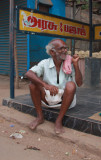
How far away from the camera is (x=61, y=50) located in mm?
2754

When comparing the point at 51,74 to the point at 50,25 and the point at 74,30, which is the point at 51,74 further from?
the point at 74,30

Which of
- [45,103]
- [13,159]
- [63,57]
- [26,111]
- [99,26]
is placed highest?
[99,26]

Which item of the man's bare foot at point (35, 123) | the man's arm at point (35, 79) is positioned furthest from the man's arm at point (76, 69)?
the man's bare foot at point (35, 123)

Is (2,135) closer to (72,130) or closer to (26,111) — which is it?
(26,111)

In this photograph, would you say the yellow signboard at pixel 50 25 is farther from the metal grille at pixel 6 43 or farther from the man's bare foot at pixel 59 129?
the metal grille at pixel 6 43

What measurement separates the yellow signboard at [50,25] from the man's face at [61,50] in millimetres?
1303

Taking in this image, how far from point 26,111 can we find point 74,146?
1.29 metres

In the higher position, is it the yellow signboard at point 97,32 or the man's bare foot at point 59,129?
the yellow signboard at point 97,32

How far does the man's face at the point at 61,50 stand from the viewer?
2.74 metres

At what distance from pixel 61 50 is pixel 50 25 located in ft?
6.55

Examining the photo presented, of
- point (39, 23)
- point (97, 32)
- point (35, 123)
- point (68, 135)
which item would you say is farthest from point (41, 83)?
point (97, 32)

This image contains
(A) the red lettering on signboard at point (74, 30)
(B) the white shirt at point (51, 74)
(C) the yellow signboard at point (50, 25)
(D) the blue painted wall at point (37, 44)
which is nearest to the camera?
(B) the white shirt at point (51, 74)

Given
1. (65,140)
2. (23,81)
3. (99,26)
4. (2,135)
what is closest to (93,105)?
(65,140)

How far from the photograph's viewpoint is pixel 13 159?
2.24 meters
